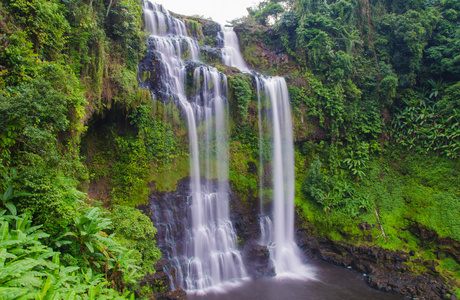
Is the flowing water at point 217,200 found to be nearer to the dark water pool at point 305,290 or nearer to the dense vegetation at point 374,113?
the dark water pool at point 305,290

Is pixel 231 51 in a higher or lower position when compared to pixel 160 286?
higher

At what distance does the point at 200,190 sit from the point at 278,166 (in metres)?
4.92

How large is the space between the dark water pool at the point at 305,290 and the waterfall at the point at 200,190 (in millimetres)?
848

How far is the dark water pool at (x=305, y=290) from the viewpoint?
10523 mm

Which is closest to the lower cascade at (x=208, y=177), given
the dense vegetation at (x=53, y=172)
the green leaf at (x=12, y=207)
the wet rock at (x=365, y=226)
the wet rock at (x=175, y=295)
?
the wet rock at (x=175, y=295)

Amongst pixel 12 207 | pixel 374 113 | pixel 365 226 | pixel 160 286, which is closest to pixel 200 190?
pixel 160 286

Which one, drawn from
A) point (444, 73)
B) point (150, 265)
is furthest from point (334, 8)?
point (150, 265)

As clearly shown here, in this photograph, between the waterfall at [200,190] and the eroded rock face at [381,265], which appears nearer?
the eroded rock face at [381,265]

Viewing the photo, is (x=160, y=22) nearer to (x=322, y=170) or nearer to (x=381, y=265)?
(x=322, y=170)

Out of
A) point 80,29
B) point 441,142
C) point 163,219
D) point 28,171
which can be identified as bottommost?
point 163,219

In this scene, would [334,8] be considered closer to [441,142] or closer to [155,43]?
[441,142]

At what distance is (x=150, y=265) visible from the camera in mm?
8789

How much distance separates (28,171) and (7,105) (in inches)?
54.4

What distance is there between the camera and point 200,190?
1300cm
